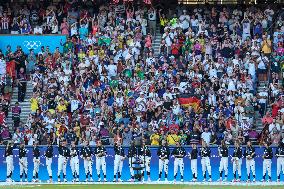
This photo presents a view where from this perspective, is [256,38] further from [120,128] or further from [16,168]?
[16,168]

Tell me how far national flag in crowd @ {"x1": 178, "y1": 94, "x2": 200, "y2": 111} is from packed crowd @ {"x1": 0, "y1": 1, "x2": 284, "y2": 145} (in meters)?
0.19

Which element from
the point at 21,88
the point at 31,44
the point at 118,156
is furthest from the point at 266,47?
the point at 21,88

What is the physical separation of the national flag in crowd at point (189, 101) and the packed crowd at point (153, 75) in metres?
0.19

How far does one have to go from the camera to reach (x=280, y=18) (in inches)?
1854

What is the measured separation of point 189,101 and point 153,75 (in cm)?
229

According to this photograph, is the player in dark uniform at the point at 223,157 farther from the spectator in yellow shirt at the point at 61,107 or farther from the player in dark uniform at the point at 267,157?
the spectator in yellow shirt at the point at 61,107

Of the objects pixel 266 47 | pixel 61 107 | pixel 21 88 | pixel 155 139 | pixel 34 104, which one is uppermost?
pixel 266 47

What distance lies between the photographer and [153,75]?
4416cm

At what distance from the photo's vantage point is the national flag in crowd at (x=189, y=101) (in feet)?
140

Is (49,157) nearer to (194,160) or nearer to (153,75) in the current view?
(194,160)

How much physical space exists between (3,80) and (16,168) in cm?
538

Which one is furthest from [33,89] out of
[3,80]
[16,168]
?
[16,168]

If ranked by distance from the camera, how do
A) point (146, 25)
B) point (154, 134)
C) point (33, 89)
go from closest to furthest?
point (154, 134)
point (33, 89)
point (146, 25)

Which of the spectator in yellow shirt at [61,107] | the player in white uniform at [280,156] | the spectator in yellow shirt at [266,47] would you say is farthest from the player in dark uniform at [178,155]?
the spectator in yellow shirt at [266,47]
